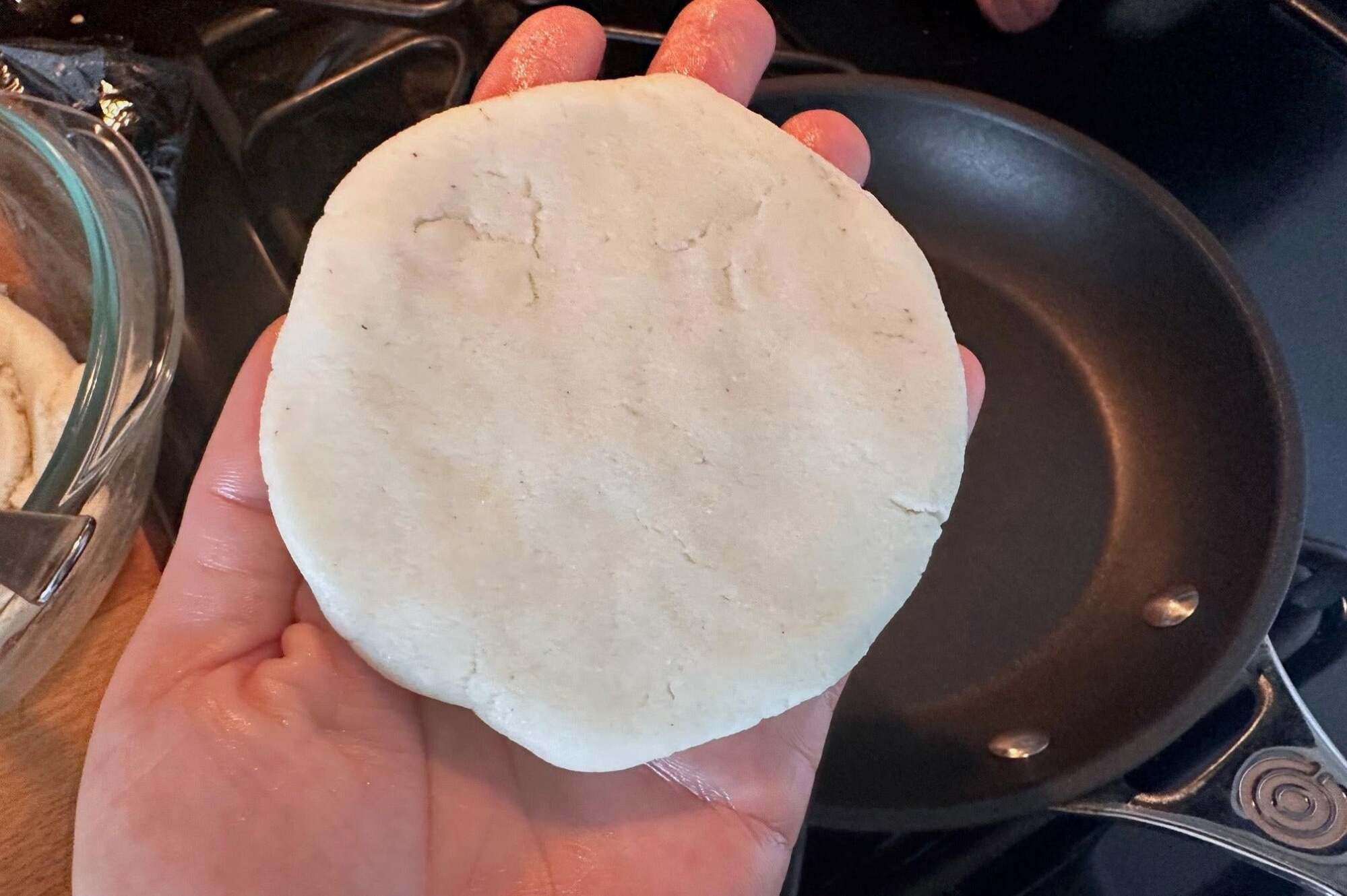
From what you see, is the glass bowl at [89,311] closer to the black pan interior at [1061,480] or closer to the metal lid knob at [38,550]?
the metal lid knob at [38,550]

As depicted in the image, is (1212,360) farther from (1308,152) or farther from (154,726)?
(154,726)

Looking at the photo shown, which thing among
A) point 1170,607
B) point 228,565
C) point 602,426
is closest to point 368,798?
point 228,565

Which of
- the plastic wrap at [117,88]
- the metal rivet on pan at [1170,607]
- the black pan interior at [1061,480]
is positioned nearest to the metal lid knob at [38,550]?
the plastic wrap at [117,88]

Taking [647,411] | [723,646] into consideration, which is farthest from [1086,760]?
[647,411]

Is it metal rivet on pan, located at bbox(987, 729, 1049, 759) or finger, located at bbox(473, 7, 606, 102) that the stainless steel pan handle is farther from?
finger, located at bbox(473, 7, 606, 102)

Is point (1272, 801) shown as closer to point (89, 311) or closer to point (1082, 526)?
point (1082, 526)

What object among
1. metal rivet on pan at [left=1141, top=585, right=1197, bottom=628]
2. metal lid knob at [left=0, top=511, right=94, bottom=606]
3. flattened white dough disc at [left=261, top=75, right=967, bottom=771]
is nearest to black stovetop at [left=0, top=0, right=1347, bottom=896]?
metal rivet on pan at [left=1141, top=585, right=1197, bottom=628]
